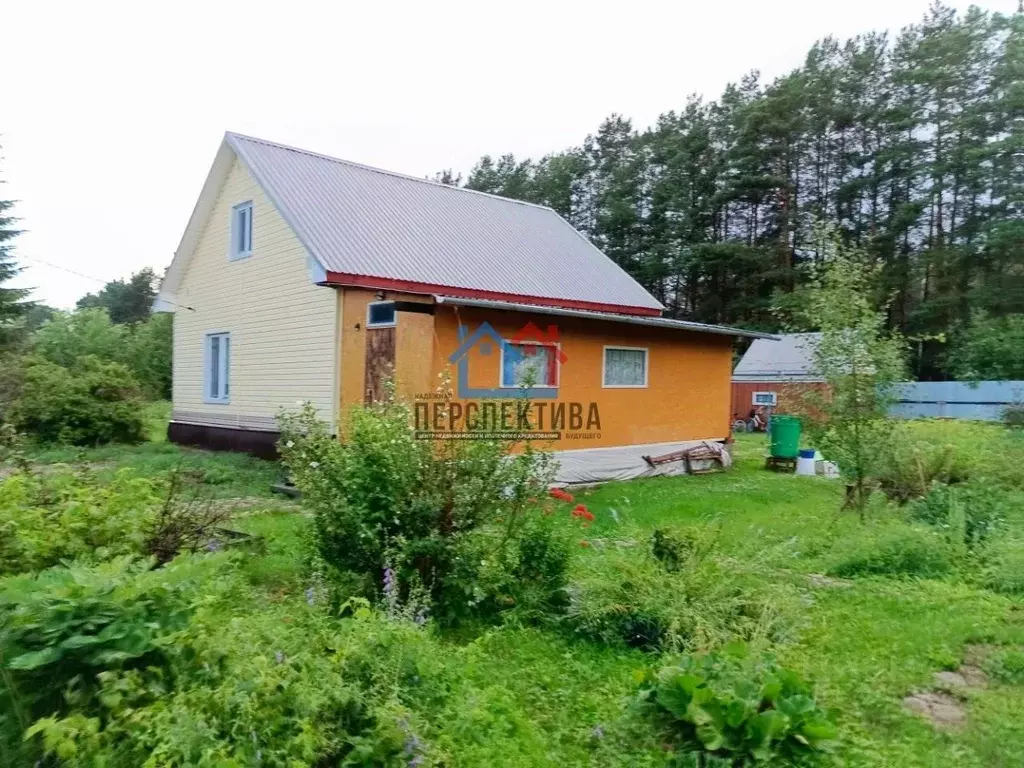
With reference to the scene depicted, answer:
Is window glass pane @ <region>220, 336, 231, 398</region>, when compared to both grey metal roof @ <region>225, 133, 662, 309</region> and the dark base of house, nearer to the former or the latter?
the dark base of house

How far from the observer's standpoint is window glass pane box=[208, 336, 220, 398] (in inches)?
529

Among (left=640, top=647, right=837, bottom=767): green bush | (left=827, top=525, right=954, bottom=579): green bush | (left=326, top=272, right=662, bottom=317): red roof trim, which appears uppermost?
(left=326, top=272, right=662, bottom=317): red roof trim

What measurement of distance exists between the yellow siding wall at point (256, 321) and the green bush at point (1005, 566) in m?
8.51

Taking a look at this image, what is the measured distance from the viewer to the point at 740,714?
95.9 inches

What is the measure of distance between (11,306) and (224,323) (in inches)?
639

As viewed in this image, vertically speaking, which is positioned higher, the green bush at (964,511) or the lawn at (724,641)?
the green bush at (964,511)

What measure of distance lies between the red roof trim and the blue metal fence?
12795mm

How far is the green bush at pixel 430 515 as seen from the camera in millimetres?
4027

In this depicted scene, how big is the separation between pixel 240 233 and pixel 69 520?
1059 cm

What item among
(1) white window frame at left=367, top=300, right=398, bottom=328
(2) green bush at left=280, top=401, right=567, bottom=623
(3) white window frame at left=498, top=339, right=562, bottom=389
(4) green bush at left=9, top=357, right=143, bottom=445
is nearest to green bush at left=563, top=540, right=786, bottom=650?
(2) green bush at left=280, top=401, right=567, bottom=623

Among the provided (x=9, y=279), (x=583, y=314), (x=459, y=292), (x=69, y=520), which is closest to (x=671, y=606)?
(x=69, y=520)

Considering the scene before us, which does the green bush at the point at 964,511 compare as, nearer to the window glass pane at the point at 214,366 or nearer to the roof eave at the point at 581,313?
the roof eave at the point at 581,313

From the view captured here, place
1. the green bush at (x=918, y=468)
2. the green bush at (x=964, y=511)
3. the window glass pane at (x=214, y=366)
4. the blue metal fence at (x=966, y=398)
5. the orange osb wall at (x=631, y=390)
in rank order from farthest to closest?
Result: the blue metal fence at (x=966, y=398) → the window glass pane at (x=214, y=366) → the orange osb wall at (x=631, y=390) → the green bush at (x=918, y=468) → the green bush at (x=964, y=511)

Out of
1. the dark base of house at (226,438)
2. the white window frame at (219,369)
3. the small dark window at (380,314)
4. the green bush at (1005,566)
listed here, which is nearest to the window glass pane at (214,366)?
the white window frame at (219,369)
